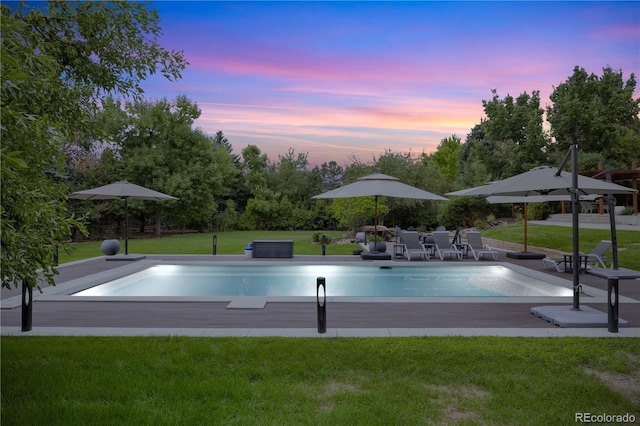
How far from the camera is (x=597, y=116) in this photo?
30703 mm

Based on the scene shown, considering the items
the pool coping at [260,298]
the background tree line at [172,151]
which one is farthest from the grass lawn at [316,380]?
the pool coping at [260,298]

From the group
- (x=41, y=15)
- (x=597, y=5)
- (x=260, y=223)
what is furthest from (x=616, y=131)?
(x=41, y=15)

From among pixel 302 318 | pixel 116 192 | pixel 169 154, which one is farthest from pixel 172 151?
pixel 302 318

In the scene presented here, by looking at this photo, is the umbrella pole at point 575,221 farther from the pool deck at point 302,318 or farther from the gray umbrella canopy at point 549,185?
the gray umbrella canopy at point 549,185

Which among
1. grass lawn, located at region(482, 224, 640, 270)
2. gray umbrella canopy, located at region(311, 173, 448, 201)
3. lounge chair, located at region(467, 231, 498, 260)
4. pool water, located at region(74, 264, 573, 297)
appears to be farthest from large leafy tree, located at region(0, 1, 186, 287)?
grass lawn, located at region(482, 224, 640, 270)

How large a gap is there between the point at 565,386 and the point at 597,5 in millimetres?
10888

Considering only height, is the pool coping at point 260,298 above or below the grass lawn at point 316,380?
above

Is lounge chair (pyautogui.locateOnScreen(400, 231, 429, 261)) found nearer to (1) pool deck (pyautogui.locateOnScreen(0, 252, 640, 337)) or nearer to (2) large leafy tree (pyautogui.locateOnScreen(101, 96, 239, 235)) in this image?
(1) pool deck (pyautogui.locateOnScreen(0, 252, 640, 337))

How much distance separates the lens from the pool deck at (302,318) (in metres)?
5.57

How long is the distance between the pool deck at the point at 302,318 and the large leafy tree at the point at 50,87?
1945 mm

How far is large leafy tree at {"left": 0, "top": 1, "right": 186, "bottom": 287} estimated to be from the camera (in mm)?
2623

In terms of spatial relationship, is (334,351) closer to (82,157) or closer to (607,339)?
(607,339)

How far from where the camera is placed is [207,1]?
11258 millimetres

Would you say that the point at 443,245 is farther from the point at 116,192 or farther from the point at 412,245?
the point at 116,192
